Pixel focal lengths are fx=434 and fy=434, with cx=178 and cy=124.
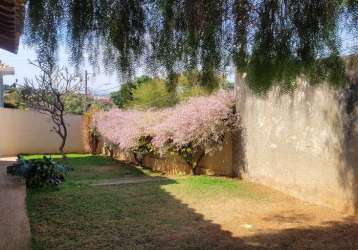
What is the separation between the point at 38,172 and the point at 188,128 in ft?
11.3

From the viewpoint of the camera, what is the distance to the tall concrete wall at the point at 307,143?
6.48 metres

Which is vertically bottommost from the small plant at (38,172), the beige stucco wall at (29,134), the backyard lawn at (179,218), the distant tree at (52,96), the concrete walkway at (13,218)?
the backyard lawn at (179,218)

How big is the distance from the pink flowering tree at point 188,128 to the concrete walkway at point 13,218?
371 cm

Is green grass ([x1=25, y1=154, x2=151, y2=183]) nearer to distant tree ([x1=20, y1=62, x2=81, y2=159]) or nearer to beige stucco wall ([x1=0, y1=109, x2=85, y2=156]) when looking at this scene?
distant tree ([x1=20, y1=62, x2=81, y2=159])

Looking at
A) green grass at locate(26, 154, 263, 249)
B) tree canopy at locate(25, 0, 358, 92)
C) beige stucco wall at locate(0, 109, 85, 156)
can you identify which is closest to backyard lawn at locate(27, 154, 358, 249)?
green grass at locate(26, 154, 263, 249)

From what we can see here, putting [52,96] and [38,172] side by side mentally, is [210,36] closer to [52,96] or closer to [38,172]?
[38,172]

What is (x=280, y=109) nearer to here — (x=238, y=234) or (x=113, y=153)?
A: (x=238, y=234)

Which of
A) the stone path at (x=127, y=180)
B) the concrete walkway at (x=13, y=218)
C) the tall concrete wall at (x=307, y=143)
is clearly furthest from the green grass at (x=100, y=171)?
the tall concrete wall at (x=307, y=143)

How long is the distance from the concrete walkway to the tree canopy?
284 cm

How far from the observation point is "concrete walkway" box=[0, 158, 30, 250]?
451 cm

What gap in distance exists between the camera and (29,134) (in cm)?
1989

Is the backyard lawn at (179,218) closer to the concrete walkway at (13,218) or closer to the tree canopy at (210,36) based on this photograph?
the concrete walkway at (13,218)

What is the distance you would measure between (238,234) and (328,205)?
226 centimetres

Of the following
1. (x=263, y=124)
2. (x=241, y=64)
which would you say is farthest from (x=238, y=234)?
(x=263, y=124)
